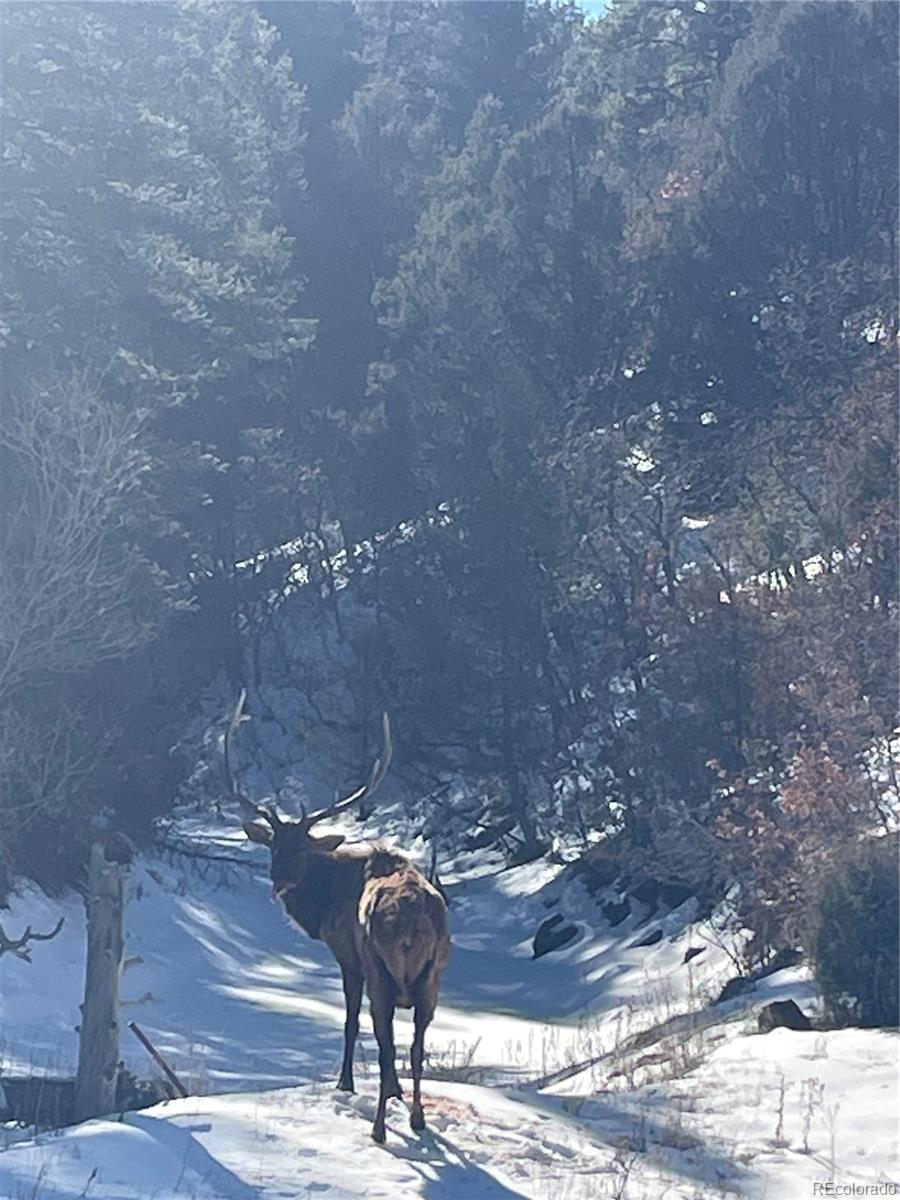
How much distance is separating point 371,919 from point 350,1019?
104cm

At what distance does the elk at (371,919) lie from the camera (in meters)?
8.62

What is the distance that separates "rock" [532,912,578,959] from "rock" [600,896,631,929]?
453mm

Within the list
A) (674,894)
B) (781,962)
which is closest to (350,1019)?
(781,962)

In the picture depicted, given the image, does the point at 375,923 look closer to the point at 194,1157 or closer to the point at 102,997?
the point at 194,1157

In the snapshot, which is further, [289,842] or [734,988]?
[734,988]

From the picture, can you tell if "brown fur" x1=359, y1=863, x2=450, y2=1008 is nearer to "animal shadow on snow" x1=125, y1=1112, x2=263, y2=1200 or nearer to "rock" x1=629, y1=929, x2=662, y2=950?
"animal shadow on snow" x1=125, y1=1112, x2=263, y2=1200

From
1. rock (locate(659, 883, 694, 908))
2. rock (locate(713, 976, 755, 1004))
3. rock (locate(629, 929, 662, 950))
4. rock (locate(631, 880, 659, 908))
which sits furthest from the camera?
rock (locate(631, 880, 659, 908))

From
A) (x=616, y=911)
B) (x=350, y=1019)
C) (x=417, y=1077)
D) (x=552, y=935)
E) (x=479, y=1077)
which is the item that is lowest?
(x=417, y=1077)

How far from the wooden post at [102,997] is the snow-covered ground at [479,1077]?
38cm

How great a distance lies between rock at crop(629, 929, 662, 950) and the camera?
67.7 feet

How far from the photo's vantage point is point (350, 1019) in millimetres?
9602

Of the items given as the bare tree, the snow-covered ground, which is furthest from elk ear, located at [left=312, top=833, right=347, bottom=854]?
the bare tree

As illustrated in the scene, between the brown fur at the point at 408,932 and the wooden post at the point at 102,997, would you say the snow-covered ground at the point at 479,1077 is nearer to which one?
the wooden post at the point at 102,997

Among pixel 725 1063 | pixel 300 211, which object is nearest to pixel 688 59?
pixel 300 211
